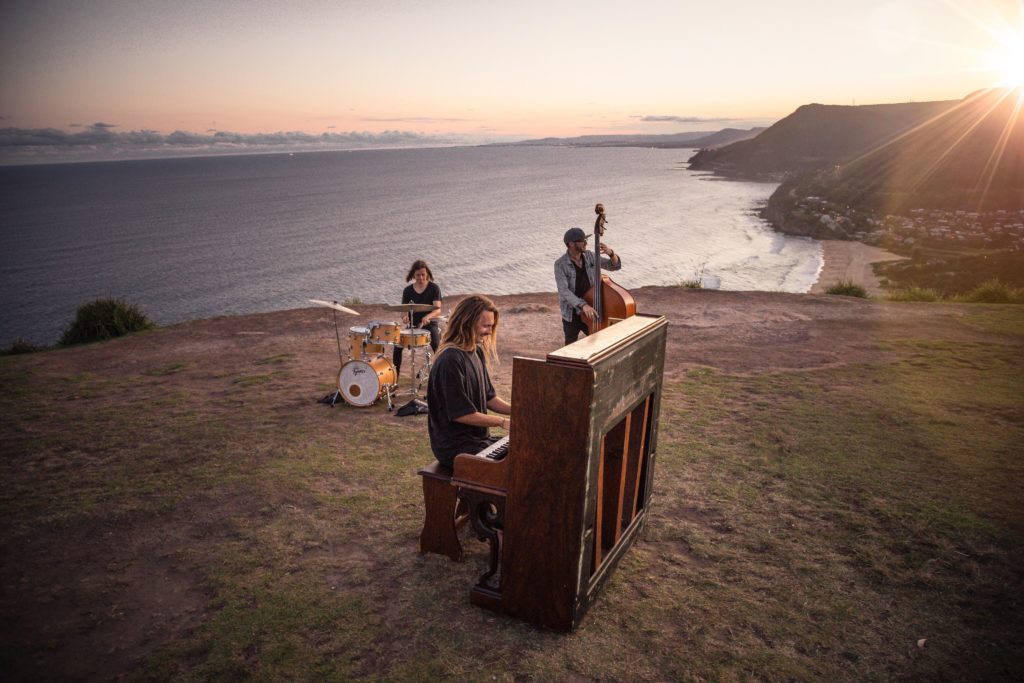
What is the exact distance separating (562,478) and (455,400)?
1236mm

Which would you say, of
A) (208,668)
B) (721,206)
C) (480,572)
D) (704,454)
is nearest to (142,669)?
(208,668)

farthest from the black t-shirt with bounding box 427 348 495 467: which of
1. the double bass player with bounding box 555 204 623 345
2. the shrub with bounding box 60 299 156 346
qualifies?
the shrub with bounding box 60 299 156 346

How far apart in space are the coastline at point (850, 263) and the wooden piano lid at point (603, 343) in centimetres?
2714

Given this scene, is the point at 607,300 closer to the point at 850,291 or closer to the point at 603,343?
the point at 603,343

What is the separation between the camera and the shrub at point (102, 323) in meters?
16.2

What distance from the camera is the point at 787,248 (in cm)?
4803

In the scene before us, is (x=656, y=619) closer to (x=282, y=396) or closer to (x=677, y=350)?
(x=282, y=396)

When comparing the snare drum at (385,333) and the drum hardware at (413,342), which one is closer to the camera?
the drum hardware at (413,342)

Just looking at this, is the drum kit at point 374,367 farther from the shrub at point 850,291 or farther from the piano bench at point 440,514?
the shrub at point 850,291

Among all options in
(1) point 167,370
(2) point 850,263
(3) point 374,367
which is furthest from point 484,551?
(2) point 850,263

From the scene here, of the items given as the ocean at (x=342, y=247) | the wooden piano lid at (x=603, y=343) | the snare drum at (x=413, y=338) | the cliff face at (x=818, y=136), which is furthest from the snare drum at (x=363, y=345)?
the cliff face at (x=818, y=136)

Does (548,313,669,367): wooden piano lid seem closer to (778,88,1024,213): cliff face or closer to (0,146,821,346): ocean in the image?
(0,146,821,346): ocean

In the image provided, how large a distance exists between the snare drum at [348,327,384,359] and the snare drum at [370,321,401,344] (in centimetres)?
8

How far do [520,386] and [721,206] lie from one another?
287 ft
